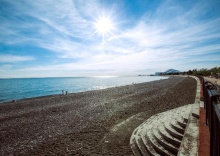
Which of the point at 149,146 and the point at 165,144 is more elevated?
the point at 165,144

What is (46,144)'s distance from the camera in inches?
380

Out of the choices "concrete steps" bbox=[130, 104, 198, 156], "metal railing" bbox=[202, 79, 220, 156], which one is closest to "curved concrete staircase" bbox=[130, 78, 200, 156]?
"concrete steps" bbox=[130, 104, 198, 156]

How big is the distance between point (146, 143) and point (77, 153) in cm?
358

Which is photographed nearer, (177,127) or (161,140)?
(161,140)

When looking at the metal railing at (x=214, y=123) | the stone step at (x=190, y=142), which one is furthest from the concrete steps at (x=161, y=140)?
the metal railing at (x=214, y=123)

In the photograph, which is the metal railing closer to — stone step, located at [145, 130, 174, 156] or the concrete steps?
the concrete steps

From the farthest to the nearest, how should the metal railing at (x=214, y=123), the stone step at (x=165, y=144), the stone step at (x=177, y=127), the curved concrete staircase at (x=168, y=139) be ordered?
the stone step at (x=177, y=127) → the stone step at (x=165, y=144) → the curved concrete staircase at (x=168, y=139) → the metal railing at (x=214, y=123)

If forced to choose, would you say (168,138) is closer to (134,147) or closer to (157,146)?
(157,146)

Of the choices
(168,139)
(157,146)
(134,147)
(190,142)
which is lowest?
(134,147)

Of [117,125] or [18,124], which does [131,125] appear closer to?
[117,125]

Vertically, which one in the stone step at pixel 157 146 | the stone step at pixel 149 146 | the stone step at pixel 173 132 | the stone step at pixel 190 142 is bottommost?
the stone step at pixel 149 146

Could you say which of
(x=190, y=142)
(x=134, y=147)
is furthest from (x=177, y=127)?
(x=190, y=142)

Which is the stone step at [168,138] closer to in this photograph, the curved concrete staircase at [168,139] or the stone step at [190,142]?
the curved concrete staircase at [168,139]

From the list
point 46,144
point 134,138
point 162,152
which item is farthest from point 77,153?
point 162,152
